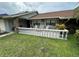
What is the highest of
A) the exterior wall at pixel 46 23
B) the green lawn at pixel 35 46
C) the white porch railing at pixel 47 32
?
the exterior wall at pixel 46 23

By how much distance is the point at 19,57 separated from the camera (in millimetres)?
4492

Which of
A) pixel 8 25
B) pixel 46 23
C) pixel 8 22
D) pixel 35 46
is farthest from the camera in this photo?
pixel 46 23

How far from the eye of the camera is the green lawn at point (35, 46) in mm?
4691

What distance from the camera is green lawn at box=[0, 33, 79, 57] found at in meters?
4.69

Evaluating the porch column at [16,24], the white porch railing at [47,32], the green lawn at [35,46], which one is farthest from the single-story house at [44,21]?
the green lawn at [35,46]

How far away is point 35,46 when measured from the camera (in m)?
5.09

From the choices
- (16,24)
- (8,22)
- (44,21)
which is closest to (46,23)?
(44,21)

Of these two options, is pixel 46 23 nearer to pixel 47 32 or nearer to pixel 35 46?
pixel 47 32

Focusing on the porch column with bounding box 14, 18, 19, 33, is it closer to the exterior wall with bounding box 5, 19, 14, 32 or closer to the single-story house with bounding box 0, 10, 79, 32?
the single-story house with bounding box 0, 10, 79, 32

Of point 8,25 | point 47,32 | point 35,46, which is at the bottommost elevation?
point 35,46

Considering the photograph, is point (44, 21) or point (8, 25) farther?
point (44, 21)

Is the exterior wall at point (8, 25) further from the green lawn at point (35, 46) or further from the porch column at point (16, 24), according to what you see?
the green lawn at point (35, 46)

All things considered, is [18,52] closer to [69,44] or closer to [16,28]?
[16,28]

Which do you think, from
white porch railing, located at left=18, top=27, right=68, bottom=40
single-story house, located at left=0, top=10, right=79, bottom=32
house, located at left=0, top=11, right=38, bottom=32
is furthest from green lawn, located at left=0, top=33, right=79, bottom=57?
single-story house, located at left=0, top=10, right=79, bottom=32
